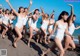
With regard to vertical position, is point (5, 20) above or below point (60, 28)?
below

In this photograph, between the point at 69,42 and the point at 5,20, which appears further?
the point at 5,20

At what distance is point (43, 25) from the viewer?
52.3 ft

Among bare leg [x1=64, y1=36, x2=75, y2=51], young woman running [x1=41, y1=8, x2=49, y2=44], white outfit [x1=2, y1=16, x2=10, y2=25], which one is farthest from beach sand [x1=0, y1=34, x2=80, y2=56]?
white outfit [x1=2, y1=16, x2=10, y2=25]

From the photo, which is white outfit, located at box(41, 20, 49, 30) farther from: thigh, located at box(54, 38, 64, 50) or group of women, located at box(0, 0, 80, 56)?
thigh, located at box(54, 38, 64, 50)

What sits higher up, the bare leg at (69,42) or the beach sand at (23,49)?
the bare leg at (69,42)

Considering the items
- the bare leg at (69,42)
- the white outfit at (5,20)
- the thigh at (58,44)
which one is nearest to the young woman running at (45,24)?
the white outfit at (5,20)

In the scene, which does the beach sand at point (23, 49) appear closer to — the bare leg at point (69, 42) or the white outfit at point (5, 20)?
the bare leg at point (69, 42)

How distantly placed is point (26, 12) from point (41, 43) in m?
1.80

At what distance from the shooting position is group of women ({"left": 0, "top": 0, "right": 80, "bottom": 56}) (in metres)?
12.0

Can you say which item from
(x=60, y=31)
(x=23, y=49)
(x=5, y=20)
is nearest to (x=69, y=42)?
(x=60, y=31)

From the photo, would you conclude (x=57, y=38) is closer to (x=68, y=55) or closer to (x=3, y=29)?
(x=68, y=55)

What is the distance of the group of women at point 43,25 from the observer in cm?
1201

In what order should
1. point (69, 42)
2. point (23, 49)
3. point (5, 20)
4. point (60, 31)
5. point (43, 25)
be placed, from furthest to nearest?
point (5, 20) → point (43, 25) → point (23, 49) → point (69, 42) → point (60, 31)

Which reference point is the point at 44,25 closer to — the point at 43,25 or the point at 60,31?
the point at 43,25
